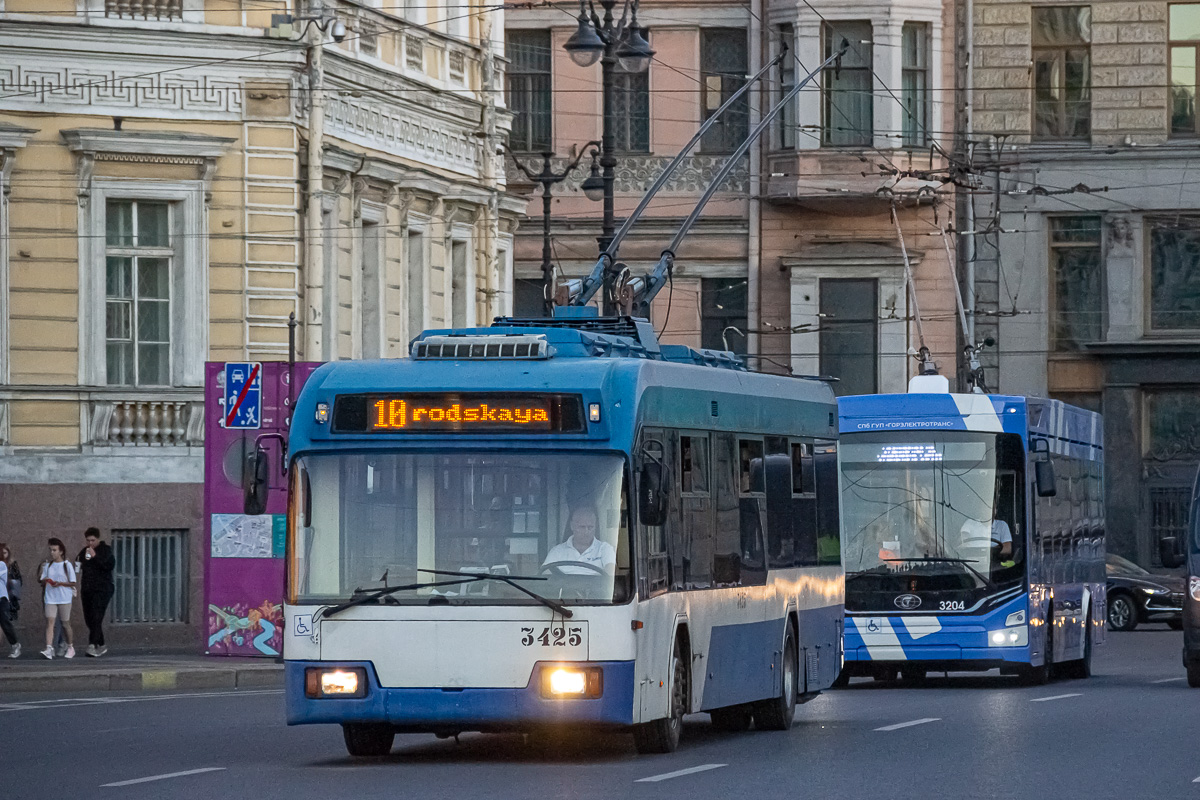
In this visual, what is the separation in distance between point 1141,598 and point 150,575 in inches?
725

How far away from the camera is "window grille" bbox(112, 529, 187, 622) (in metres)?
32.0

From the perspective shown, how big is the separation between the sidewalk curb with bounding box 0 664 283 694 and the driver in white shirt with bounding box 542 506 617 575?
11267mm

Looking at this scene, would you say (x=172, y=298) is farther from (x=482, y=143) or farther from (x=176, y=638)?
(x=482, y=143)

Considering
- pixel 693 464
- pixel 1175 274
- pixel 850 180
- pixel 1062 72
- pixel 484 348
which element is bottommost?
pixel 693 464

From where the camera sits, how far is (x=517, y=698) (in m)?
15.0

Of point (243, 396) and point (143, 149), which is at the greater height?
point (143, 149)

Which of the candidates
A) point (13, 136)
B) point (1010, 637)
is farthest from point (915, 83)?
point (1010, 637)

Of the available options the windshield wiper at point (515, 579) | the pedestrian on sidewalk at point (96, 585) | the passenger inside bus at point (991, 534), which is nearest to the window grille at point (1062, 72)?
the pedestrian on sidewalk at point (96, 585)

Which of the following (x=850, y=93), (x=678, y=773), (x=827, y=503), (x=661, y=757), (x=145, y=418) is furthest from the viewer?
(x=850, y=93)

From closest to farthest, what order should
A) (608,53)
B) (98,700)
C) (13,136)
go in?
(98,700) < (608,53) < (13,136)

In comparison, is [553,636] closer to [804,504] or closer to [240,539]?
[804,504]

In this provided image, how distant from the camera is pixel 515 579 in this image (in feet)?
49.7

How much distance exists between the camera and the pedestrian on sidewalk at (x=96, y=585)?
29.8 m

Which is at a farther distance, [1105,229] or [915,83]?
[1105,229]
